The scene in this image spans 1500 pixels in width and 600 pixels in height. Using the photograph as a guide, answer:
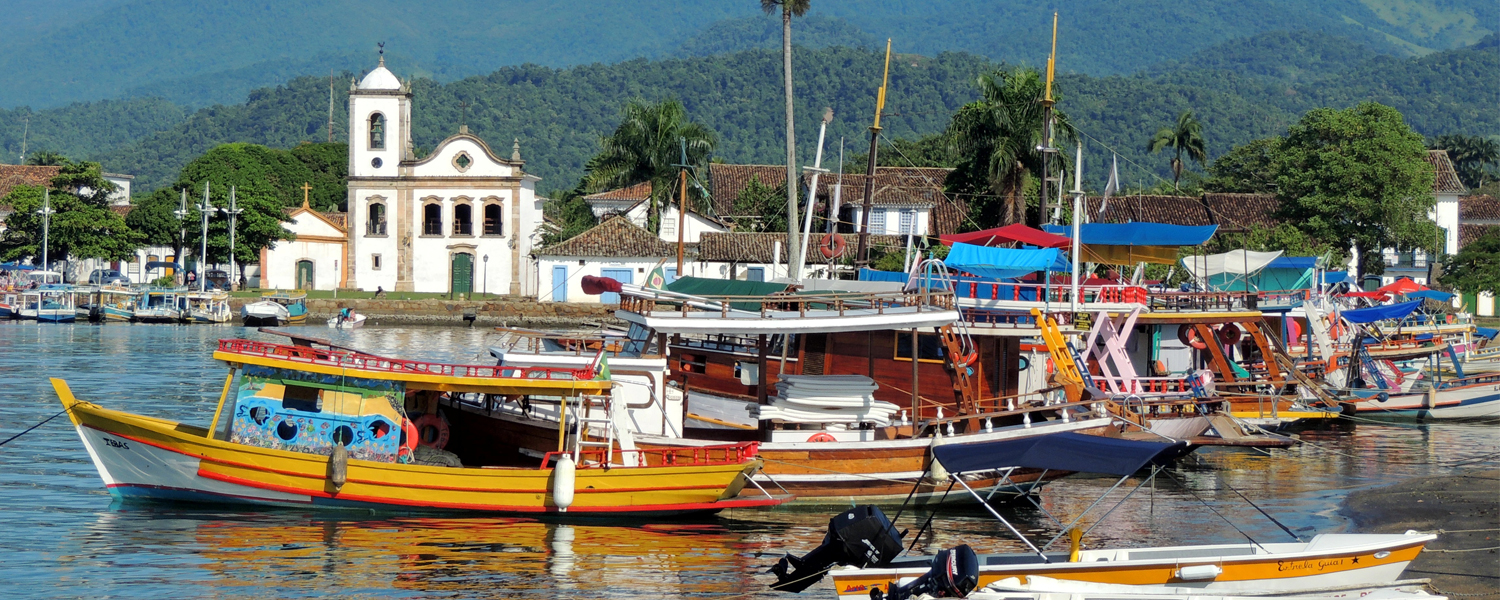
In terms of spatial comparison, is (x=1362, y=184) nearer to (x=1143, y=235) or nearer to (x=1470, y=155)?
(x=1143, y=235)

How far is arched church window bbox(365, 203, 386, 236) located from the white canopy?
1653 inches

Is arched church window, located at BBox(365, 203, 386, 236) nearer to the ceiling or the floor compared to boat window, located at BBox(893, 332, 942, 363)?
nearer to the ceiling

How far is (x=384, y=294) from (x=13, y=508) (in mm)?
47161

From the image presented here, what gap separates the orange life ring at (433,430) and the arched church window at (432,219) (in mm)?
48996

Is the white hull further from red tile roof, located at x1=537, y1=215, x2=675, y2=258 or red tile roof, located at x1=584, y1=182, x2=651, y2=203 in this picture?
red tile roof, located at x1=584, y1=182, x2=651, y2=203

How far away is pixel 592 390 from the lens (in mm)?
16703

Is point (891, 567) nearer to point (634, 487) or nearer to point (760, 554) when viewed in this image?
point (760, 554)

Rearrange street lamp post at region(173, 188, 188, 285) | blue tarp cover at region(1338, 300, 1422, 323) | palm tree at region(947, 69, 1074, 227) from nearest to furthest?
1. blue tarp cover at region(1338, 300, 1422, 323)
2. palm tree at region(947, 69, 1074, 227)
3. street lamp post at region(173, 188, 188, 285)

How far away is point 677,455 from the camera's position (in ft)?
56.1

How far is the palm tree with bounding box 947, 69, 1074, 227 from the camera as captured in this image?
47.0 meters

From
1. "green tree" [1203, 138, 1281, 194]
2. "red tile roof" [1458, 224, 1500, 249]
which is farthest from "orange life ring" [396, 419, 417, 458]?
"red tile roof" [1458, 224, 1500, 249]

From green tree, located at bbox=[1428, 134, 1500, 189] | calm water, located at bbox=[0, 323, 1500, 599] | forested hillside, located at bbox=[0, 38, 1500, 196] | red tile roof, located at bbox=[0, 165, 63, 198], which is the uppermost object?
forested hillside, located at bbox=[0, 38, 1500, 196]

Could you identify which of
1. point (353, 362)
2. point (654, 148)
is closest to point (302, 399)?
point (353, 362)

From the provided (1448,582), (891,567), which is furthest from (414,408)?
(1448,582)
